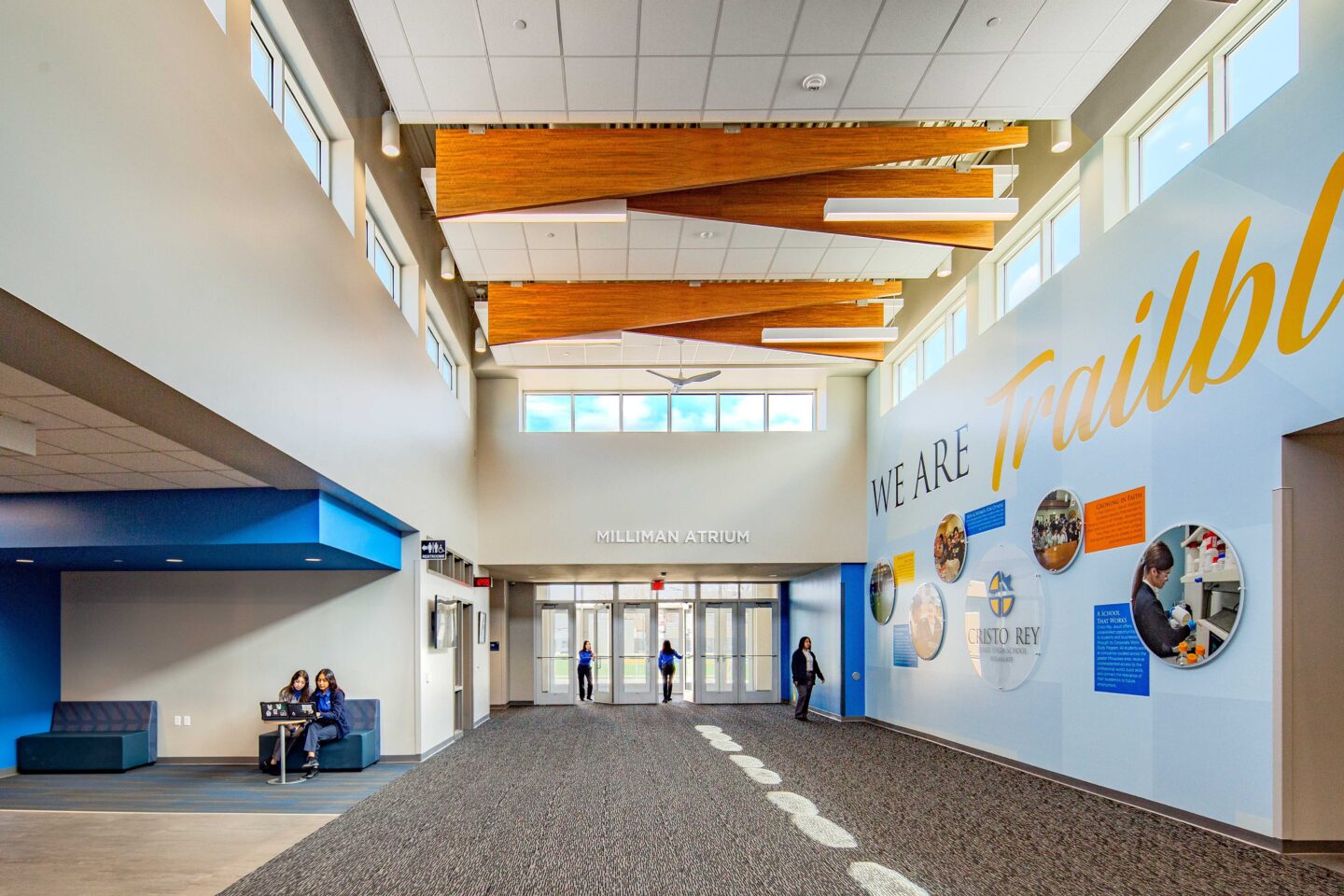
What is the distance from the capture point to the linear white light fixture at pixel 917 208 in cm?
895

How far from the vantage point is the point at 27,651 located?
11.2m

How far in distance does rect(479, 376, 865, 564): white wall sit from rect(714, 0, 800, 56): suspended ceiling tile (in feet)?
34.0

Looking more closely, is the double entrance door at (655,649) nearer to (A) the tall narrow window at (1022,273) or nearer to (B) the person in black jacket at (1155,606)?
(A) the tall narrow window at (1022,273)

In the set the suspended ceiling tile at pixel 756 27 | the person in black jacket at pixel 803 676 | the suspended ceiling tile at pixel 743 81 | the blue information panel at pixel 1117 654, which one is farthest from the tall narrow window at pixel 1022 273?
the person in black jacket at pixel 803 676

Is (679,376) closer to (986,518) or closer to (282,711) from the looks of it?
(986,518)

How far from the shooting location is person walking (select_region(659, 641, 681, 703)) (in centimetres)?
2016

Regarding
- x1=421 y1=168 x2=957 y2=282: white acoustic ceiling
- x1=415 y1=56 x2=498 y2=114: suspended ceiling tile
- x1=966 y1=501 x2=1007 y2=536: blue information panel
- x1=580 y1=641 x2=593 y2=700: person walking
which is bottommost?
x1=580 y1=641 x2=593 y2=700: person walking

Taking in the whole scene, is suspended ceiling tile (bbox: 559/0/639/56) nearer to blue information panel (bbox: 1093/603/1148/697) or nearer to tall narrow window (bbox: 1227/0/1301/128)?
tall narrow window (bbox: 1227/0/1301/128)

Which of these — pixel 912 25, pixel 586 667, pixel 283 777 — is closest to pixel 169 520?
pixel 283 777

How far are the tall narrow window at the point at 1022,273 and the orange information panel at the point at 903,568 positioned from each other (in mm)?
4097

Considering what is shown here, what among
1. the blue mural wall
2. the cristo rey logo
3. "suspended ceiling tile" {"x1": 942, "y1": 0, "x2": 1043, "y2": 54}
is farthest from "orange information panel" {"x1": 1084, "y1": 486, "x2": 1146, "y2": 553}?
"suspended ceiling tile" {"x1": 942, "y1": 0, "x2": 1043, "y2": 54}

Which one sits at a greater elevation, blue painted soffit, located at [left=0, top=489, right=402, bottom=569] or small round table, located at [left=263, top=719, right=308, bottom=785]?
blue painted soffit, located at [left=0, top=489, right=402, bottom=569]

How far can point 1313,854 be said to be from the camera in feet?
19.7

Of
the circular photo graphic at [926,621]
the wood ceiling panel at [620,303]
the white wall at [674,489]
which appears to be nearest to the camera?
the wood ceiling panel at [620,303]
